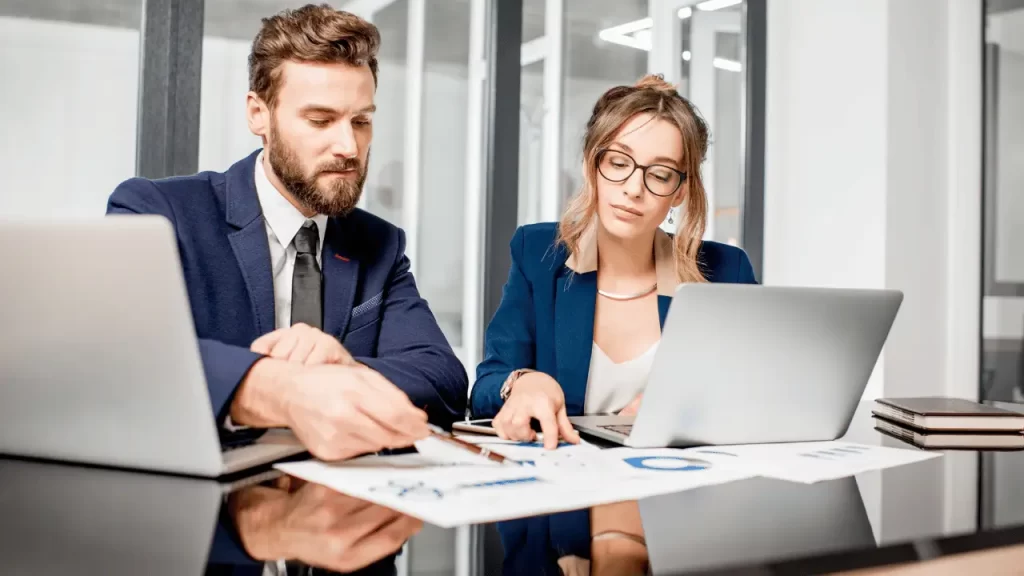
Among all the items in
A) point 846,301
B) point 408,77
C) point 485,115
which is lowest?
point 846,301

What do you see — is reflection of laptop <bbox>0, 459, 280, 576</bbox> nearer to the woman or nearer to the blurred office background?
the woman

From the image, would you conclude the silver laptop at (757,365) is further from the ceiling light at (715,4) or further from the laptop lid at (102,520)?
the ceiling light at (715,4)

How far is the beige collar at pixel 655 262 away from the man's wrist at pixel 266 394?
1.01m

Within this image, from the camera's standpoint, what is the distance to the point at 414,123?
185 inches

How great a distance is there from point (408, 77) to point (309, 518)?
4237 mm

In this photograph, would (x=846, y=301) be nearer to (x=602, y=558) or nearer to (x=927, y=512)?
(x=927, y=512)

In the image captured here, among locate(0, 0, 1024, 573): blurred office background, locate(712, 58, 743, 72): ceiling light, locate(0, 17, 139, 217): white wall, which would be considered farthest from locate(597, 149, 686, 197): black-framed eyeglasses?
locate(712, 58, 743, 72): ceiling light

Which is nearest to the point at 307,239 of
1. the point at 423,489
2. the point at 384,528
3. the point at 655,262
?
the point at 655,262

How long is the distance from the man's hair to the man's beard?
4.3 inches

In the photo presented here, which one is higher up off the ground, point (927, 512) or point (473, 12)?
point (473, 12)

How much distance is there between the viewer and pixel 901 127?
3.54 metres

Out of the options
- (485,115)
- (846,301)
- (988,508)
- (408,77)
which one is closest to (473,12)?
(408,77)

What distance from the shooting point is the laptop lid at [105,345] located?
2.58 feet

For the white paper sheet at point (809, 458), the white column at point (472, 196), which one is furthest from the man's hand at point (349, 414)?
the white column at point (472, 196)
